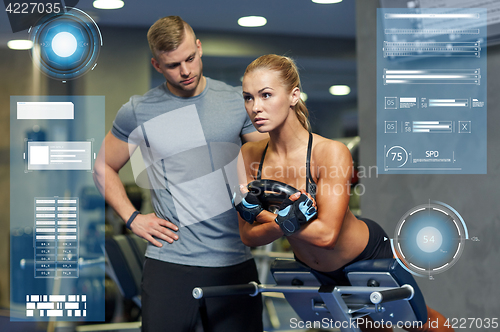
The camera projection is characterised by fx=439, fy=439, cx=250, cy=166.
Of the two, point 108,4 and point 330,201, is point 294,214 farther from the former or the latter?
point 108,4

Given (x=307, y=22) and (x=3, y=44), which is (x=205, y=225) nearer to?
(x=3, y=44)

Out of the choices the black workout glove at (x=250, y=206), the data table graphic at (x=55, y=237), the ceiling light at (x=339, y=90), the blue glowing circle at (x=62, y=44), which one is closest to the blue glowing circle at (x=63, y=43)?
the blue glowing circle at (x=62, y=44)

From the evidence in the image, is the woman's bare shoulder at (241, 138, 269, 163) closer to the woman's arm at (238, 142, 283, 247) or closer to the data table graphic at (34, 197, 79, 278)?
the woman's arm at (238, 142, 283, 247)

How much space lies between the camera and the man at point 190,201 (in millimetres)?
1535

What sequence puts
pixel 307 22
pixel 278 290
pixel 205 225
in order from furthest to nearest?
1. pixel 307 22
2. pixel 205 225
3. pixel 278 290

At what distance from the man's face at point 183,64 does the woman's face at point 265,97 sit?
32 centimetres

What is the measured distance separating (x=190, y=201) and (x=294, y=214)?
1.63ft

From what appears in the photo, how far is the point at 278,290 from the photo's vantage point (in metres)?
1.41

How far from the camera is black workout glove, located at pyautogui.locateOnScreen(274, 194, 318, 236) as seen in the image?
116 centimetres

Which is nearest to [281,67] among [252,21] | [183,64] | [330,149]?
[330,149]

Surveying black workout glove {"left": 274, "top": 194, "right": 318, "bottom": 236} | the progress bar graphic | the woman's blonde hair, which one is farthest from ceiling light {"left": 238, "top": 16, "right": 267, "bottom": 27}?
black workout glove {"left": 274, "top": 194, "right": 318, "bottom": 236}

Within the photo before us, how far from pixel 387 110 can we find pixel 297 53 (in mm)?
1396

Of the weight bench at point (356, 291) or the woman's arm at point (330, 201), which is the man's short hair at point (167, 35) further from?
the weight bench at point (356, 291)

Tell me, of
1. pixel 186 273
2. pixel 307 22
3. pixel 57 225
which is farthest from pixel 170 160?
pixel 307 22
